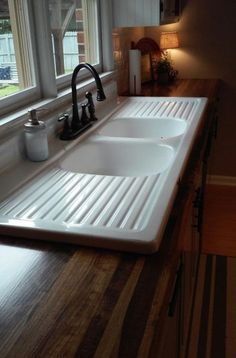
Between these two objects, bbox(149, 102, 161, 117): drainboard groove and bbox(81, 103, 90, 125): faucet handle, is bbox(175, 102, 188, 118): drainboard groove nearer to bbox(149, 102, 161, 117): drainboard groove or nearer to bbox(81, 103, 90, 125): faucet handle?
bbox(149, 102, 161, 117): drainboard groove

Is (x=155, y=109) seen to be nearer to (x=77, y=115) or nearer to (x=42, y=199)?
(x=77, y=115)

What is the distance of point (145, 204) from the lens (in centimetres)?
105

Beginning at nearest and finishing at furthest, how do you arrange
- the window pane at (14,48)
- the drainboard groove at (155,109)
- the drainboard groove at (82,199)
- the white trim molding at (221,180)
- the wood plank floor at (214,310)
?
the drainboard groove at (82,199), the window pane at (14,48), the wood plank floor at (214,310), the drainboard groove at (155,109), the white trim molding at (221,180)

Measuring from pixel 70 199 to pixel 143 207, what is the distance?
22cm

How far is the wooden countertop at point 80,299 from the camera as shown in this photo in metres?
0.63

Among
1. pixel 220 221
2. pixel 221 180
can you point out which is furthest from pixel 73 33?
pixel 221 180

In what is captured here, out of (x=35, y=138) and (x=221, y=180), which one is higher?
(x=35, y=138)

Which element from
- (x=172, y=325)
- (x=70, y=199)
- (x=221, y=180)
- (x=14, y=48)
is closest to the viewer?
(x=172, y=325)

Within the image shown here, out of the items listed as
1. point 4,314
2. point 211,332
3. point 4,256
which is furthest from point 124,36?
point 4,314

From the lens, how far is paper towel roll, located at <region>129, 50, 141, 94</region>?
2717 millimetres

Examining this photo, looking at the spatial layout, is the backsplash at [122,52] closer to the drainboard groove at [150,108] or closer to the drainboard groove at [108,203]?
the drainboard groove at [150,108]

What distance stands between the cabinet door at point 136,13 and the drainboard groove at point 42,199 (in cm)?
152

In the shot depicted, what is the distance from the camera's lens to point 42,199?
44.1 inches

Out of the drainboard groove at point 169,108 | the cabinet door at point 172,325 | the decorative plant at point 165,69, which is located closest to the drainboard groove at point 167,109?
the drainboard groove at point 169,108
